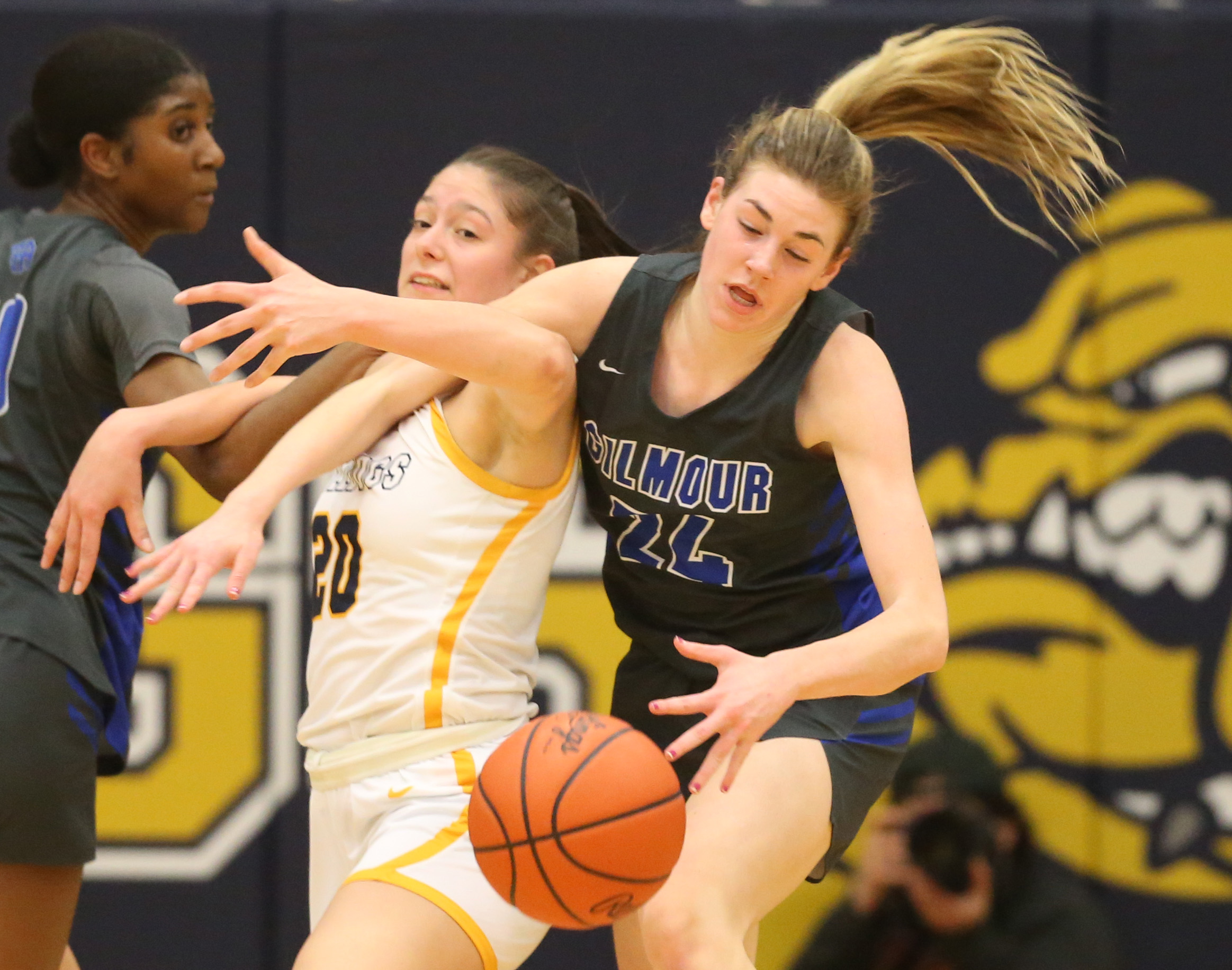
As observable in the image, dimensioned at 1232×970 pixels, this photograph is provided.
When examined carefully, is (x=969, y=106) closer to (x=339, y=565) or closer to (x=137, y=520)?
(x=339, y=565)

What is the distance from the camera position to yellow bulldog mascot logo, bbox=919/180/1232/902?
15.8ft

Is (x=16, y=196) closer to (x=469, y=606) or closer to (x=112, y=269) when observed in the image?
(x=112, y=269)

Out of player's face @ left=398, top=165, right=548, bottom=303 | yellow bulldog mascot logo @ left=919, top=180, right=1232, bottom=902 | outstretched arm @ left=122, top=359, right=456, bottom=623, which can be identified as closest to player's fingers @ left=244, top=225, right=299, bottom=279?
outstretched arm @ left=122, top=359, right=456, bottom=623

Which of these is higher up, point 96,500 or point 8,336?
point 8,336

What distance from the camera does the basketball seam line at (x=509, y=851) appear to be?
2639 millimetres

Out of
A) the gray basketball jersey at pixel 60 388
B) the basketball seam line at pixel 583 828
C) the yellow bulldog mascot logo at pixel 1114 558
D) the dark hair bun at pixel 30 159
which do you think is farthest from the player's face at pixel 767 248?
the yellow bulldog mascot logo at pixel 1114 558

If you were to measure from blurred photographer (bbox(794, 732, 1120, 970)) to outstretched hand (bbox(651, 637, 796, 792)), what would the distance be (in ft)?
7.57

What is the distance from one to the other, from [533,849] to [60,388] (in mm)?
1405

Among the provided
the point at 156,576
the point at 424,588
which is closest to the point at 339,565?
the point at 424,588

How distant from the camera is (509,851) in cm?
264

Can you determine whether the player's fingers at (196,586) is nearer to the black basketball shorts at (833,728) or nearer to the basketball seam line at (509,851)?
the basketball seam line at (509,851)

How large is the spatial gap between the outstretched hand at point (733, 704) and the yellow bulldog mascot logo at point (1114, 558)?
8.23ft

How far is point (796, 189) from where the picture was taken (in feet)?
9.21

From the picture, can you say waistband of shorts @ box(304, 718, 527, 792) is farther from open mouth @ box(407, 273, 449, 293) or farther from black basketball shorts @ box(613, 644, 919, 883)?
open mouth @ box(407, 273, 449, 293)
